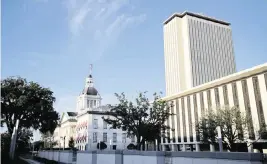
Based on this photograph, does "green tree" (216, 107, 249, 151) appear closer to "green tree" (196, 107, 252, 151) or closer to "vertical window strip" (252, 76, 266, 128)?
"green tree" (196, 107, 252, 151)

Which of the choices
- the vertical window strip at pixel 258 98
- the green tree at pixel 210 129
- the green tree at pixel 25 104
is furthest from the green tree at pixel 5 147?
the vertical window strip at pixel 258 98

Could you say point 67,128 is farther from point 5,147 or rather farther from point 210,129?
point 210,129

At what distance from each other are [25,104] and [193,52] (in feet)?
311

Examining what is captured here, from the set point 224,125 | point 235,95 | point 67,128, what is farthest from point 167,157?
point 67,128

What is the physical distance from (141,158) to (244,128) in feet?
110

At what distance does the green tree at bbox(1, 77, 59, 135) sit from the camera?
33469 millimetres

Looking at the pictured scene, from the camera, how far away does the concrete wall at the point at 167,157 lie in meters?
8.69

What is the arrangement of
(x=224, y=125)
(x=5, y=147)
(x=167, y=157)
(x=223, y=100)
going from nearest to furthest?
(x=167, y=157) → (x=5, y=147) → (x=224, y=125) → (x=223, y=100)

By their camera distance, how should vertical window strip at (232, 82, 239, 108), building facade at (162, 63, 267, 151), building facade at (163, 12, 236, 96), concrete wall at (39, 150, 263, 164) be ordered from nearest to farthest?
concrete wall at (39, 150, 263, 164) → building facade at (162, 63, 267, 151) → vertical window strip at (232, 82, 239, 108) → building facade at (163, 12, 236, 96)

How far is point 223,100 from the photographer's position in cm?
5541

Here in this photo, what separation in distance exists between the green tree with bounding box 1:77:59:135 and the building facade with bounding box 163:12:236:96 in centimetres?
8401

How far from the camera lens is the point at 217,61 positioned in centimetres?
12656

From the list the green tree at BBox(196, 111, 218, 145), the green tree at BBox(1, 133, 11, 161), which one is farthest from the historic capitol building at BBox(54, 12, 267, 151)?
the green tree at BBox(1, 133, 11, 161)

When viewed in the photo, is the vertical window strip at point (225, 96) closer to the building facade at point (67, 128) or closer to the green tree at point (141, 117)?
the green tree at point (141, 117)
